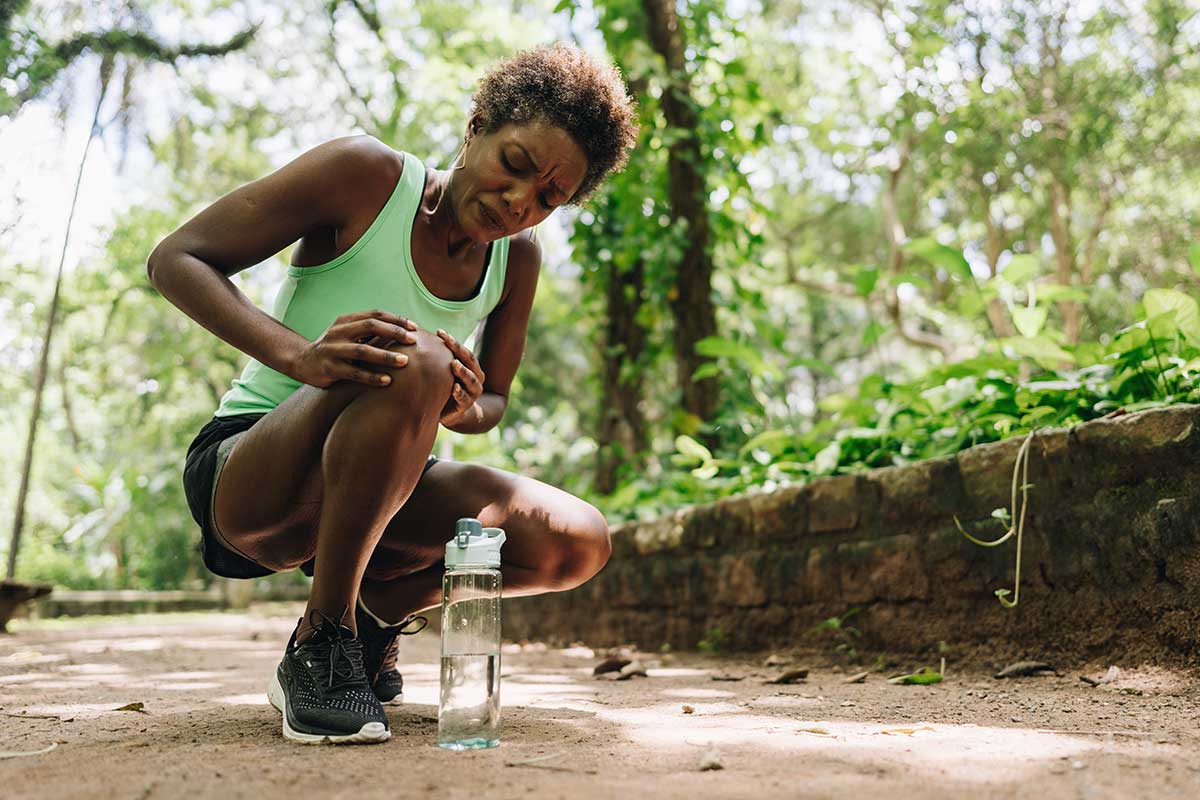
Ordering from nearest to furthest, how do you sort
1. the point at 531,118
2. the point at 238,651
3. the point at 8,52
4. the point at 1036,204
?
the point at 531,118
the point at 238,651
the point at 8,52
the point at 1036,204

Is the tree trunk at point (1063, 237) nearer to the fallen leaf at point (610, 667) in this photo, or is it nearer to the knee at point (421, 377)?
the fallen leaf at point (610, 667)

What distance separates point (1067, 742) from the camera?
142cm

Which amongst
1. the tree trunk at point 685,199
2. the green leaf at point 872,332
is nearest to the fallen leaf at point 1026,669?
the green leaf at point 872,332

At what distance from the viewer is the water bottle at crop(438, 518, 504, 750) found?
4.85 ft

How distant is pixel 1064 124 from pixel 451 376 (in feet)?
31.3

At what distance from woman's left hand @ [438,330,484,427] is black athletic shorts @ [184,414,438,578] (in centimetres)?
38

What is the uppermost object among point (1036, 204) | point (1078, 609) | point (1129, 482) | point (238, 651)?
point (1036, 204)

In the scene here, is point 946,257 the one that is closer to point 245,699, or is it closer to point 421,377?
point 421,377

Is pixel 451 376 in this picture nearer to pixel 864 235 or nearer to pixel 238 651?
pixel 238 651

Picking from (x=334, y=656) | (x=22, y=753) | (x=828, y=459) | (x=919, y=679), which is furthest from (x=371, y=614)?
(x=828, y=459)

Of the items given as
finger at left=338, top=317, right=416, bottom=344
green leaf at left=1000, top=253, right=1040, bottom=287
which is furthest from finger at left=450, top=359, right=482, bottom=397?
green leaf at left=1000, top=253, right=1040, bottom=287

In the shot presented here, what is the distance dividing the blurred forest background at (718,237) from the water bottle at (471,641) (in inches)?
63.0

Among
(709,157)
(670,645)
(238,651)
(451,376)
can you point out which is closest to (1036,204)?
(709,157)

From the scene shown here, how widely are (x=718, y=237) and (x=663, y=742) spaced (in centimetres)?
375
